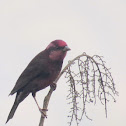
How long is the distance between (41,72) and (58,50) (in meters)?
0.59

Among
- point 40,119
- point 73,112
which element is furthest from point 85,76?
point 40,119

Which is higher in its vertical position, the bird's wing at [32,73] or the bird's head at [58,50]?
the bird's head at [58,50]

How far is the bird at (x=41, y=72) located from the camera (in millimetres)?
5352

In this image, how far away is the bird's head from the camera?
5.15m

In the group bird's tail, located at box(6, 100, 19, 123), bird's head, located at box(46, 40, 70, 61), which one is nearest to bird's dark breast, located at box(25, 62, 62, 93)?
bird's head, located at box(46, 40, 70, 61)

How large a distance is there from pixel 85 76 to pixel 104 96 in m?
0.34

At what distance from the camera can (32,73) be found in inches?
223

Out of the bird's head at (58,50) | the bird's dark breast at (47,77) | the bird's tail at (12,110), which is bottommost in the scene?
the bird's tail at (12,110)

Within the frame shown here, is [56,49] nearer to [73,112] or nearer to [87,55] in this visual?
[87,55]

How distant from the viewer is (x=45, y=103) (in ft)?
11.3

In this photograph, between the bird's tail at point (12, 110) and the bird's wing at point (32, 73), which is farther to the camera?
the bird's wing at point (32, 73)

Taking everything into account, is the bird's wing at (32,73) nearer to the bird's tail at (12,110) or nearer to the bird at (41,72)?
the bird at (41,72)

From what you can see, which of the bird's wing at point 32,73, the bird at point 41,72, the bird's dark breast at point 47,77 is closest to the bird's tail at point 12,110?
the bird at point 41,72

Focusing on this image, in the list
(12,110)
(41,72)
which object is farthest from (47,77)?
(12,110)
